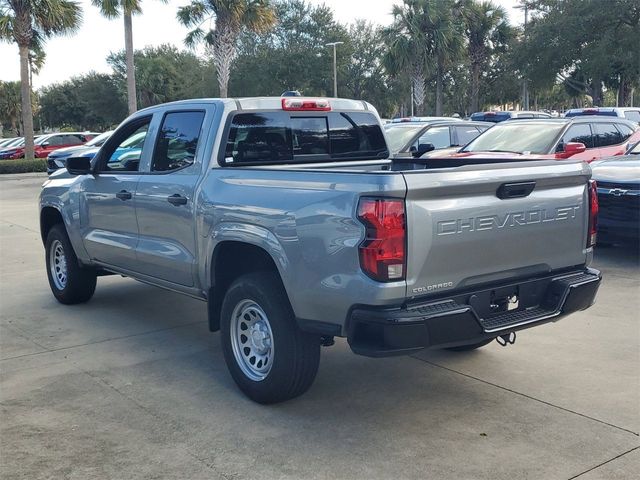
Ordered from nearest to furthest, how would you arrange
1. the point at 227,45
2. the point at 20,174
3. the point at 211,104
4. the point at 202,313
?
the point at 211,104 < the point at 202,313 < the point at 20,174 < the point at 227,45

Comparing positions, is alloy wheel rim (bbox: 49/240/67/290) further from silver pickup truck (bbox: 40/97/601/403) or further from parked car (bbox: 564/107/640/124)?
parked car (bbox: 564/107/640/124)

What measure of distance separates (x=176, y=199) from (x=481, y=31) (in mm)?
40601

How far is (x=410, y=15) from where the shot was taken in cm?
3694

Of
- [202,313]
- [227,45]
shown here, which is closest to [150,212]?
[202,313]

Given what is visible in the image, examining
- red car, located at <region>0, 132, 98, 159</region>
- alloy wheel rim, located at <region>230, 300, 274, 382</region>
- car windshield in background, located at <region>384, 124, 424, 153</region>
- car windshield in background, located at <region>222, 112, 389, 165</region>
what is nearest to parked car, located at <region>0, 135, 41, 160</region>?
red car, located at <region>0, 132, 98, 159</region>

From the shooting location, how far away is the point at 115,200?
5852 mm

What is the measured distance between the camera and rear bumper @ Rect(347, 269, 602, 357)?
348 cm

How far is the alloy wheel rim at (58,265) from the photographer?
23.0 feet

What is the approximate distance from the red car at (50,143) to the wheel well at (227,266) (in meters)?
29.1

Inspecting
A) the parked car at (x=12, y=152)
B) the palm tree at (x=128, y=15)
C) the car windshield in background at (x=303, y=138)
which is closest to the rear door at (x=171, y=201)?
the car windshield in background at (x=303, y=138)

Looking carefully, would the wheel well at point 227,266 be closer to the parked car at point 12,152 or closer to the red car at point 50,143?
the red car at point 50,143

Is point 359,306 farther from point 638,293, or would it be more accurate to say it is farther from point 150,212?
point 638,293

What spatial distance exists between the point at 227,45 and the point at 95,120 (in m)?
39.3

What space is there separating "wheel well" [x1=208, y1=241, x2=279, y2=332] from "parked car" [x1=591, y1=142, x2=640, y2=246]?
554 cm
